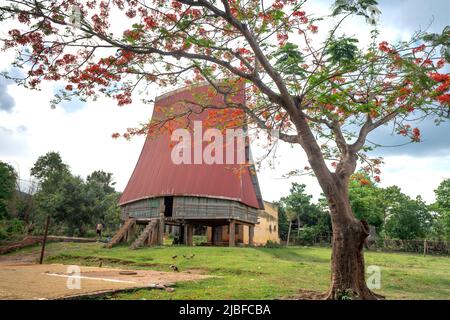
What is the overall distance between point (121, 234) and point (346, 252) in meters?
17.1

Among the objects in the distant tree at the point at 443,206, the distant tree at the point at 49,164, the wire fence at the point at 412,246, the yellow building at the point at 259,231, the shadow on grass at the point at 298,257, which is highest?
the distant tree at the point at 49,164

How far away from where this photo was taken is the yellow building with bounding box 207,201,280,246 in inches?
1168

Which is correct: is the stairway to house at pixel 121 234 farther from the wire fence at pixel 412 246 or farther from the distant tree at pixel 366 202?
the distant tree at pixel 366 202

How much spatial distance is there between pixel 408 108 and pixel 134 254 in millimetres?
13060

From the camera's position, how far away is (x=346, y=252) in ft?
23.0

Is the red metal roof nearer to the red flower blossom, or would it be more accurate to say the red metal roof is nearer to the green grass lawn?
the green grass lawn

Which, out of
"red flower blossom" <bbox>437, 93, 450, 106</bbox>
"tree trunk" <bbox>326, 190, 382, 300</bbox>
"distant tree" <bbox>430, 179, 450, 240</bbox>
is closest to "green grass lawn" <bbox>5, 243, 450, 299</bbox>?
"tree trunk" <bbox>326, 190, 382, 300</bbox>

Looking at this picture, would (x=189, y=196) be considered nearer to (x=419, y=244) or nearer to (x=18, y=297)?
(x=18, y=297)

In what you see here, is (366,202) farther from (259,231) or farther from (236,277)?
(236,277)

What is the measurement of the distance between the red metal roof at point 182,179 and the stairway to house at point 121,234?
1720 mm

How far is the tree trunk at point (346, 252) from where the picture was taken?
271 inches

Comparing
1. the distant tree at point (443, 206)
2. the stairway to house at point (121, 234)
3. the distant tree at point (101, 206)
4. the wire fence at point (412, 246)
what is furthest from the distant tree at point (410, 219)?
the distant tree at point (101, 206)
